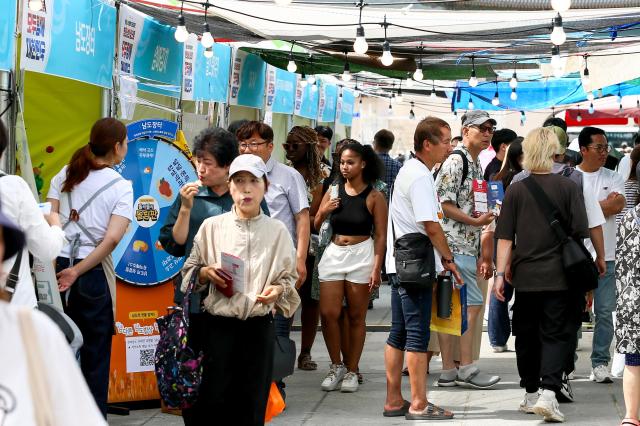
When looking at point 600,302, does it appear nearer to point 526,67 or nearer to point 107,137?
point 107,137

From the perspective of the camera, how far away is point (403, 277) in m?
7.22

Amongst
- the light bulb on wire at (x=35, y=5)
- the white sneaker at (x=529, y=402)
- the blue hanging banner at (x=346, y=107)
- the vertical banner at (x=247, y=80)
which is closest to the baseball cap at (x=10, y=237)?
the light bulb on wire at (x=35, y=5)

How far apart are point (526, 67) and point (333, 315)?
997cm

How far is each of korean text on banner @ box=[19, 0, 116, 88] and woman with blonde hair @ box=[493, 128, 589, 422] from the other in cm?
301

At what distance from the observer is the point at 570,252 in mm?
7160

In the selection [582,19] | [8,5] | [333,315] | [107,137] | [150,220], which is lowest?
[333,315]

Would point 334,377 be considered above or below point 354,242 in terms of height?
below

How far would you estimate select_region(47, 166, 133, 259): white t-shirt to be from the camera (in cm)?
658

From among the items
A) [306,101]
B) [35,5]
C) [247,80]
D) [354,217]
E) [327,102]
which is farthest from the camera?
[327,102]

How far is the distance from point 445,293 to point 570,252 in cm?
90

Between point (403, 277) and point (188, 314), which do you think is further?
point (403, 277)

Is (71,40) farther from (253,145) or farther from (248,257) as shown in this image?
(248,257)

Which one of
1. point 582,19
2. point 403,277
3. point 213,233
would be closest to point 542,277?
point 403,277

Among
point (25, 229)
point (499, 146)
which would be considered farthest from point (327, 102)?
point (25, 229)
